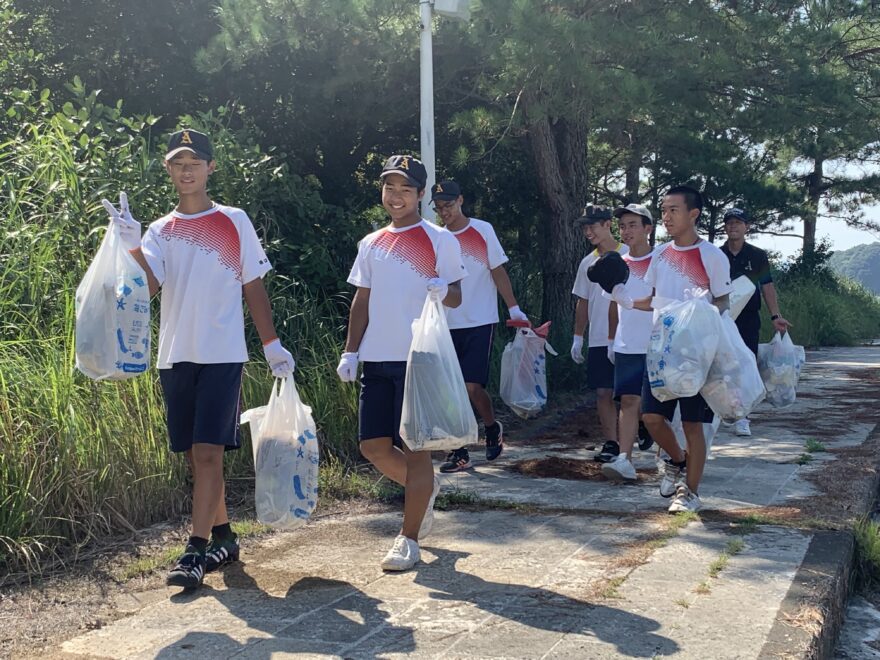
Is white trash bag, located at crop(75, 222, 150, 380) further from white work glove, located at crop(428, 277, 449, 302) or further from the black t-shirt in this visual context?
the black t-shirt

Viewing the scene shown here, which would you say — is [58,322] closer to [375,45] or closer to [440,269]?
[440,269]

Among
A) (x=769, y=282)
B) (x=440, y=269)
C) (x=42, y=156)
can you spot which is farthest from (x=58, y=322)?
(x=769, y=282)

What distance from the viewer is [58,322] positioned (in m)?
5.99

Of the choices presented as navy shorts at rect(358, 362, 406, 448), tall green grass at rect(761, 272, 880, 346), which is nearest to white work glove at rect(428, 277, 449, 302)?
navy shorts at rect(358, 362, 406, 448)

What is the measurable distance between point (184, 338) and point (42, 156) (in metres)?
3.25

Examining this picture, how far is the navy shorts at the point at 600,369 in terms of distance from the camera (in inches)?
287

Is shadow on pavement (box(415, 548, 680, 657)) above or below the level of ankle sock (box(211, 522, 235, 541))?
below

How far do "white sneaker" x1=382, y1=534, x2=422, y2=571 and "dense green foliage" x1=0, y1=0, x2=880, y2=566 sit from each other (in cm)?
154

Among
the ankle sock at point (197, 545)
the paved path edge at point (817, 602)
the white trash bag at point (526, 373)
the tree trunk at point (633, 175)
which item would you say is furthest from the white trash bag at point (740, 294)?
the tree trunk at point (633, 175)

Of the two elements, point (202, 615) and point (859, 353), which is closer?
point (202, 615)

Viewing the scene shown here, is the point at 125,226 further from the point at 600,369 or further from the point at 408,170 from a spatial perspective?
the point at 600,369

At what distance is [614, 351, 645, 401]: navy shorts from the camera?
647cm

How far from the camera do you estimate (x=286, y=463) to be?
4496 millimetres

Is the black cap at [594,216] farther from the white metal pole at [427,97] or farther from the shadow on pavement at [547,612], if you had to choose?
the shadow on pavement at [547,612]
